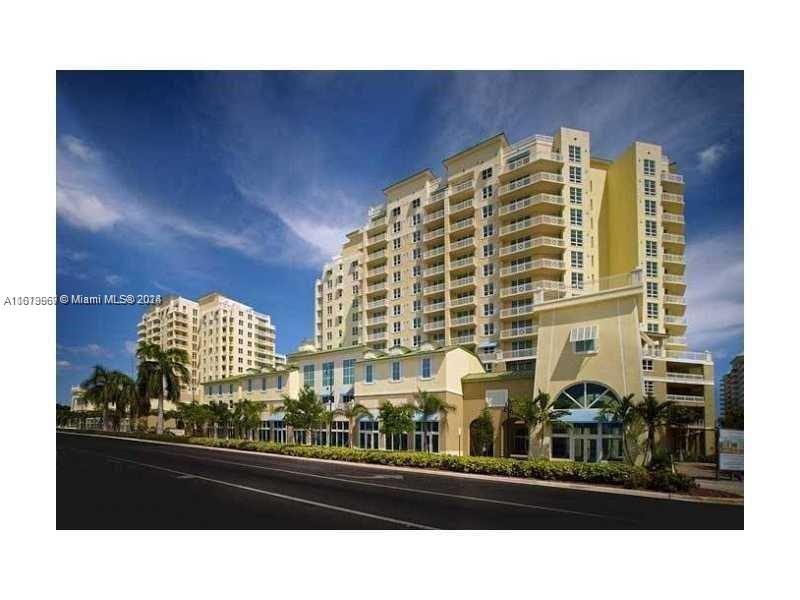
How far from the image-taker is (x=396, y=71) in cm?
1230

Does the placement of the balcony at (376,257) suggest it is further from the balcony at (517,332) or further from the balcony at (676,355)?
the balcony at (676,355)

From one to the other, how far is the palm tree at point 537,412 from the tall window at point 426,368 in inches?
225

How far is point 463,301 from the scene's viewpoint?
1457 inches

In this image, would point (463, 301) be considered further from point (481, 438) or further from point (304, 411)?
point (481, 438)

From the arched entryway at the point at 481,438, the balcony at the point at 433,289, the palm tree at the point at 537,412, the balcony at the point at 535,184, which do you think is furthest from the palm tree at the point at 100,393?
the balcony at the point at 535,184

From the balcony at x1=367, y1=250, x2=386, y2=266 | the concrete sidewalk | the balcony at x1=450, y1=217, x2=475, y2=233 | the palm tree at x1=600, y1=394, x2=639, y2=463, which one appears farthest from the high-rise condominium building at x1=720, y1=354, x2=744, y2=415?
the balcony at x1=367, y1=250, x2=386, y2=266

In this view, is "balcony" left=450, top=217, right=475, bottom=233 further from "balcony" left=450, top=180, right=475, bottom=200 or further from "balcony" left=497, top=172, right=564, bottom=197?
"balcony" left=497, top=172, right=564, bottom=197

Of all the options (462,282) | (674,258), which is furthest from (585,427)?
(462,282)

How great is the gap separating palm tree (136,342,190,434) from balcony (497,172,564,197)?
23.1 m

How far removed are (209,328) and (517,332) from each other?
18450 mm

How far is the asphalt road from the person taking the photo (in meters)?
11.4

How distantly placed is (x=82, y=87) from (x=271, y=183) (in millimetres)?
5433

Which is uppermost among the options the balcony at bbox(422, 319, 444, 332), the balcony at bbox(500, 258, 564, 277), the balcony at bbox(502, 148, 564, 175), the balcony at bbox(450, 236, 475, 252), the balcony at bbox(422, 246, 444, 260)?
the balcony at bbox(502, 148, 564, 175)
